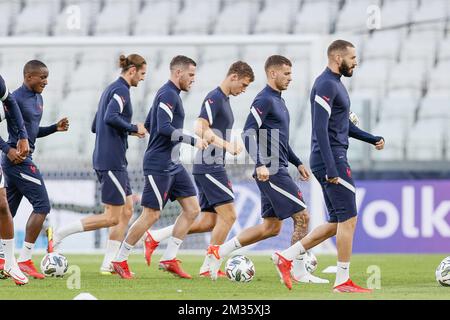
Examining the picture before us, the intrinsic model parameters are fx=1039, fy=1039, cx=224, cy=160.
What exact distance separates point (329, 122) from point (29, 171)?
3054 millimetres

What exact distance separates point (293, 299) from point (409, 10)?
13553 mm

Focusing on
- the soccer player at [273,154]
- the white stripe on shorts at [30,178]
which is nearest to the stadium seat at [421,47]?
Answer: the soccer player at [273,154]

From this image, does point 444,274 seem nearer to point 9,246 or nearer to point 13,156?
point 9,246

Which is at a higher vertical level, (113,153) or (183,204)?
(113,153)

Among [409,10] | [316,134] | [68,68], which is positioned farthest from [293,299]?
[409,10]

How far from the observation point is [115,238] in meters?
10.5

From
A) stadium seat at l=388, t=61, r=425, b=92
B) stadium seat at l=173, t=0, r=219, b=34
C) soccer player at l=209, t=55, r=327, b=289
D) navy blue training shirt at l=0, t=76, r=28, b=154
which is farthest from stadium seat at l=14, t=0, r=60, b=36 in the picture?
navy blue training shirt at l=0, t=76, r=28, b=154

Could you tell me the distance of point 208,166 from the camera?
10.1 metres

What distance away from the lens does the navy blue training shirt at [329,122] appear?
799cm

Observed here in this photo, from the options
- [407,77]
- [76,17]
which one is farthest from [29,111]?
[407,77]
